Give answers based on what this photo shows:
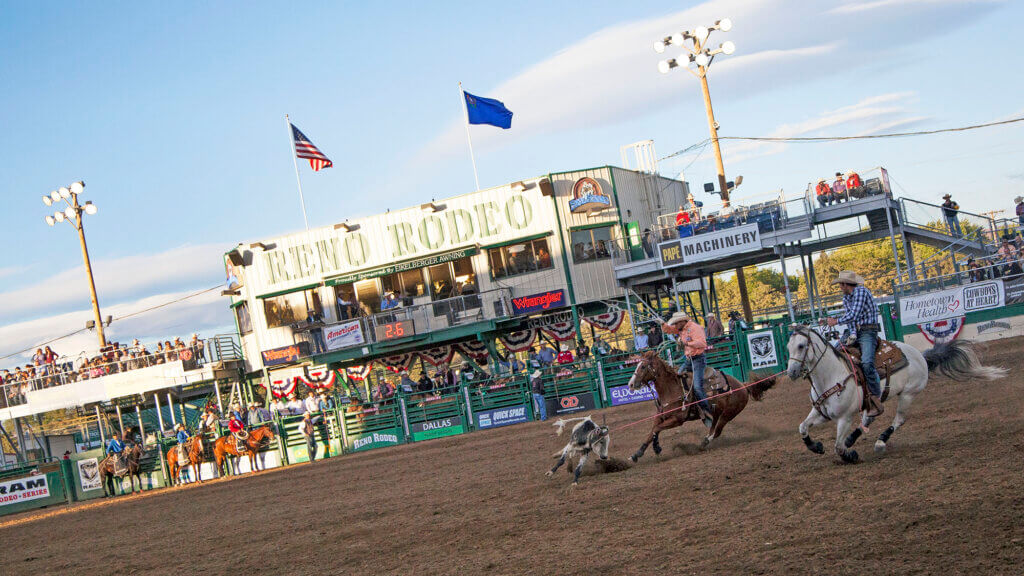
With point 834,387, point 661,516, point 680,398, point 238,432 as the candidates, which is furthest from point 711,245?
point 661,516

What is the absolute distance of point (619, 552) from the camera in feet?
25.2

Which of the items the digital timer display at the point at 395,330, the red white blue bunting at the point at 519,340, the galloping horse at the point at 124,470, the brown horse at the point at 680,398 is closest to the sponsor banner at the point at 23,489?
the galloping horse at the point at 124,470

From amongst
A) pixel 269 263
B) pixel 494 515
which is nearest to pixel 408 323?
pixel 269 263

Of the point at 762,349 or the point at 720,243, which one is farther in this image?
the point at 720,243

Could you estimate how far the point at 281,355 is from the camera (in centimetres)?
3478

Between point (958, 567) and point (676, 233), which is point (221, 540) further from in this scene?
point (676, 233)

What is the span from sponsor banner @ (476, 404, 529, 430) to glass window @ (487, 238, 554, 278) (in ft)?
21.8

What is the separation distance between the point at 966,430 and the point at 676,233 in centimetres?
1834

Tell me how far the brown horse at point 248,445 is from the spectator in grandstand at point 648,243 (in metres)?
13.7

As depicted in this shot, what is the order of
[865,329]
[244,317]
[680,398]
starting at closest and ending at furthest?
1. [865,329]
2. [680,398]
3. [244,317]

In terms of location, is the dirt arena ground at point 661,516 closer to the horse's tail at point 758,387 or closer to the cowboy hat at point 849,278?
the horse's tail at point 758,387

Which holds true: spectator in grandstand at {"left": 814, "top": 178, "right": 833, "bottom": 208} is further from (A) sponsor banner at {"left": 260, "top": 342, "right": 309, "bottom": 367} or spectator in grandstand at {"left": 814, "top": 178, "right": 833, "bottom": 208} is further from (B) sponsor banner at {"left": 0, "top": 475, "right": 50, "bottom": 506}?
(B) sponsor banner at {"left": 0, "top": 475, "right": 50, "bottom": 506}

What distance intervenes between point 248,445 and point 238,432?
53cm

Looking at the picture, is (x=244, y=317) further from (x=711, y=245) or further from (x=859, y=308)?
(x=859, y=308)
